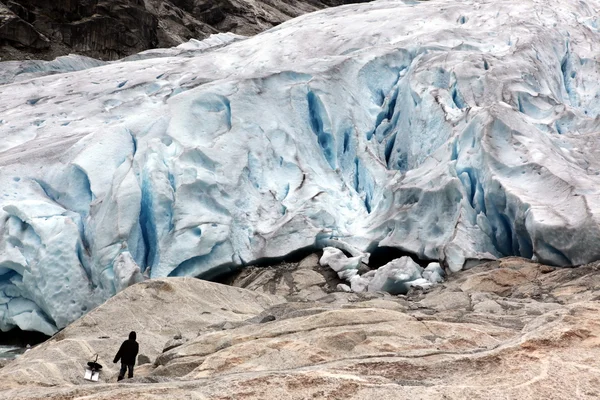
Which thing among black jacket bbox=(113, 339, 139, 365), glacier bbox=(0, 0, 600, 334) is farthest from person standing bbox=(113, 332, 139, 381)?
glacier bbox=(0, 0, 600, 334)

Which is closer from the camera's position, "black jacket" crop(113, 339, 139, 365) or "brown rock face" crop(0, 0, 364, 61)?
"black jacket" crop(113, 339, 139, 365)

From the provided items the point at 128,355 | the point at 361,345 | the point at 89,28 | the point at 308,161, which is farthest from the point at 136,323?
the point at 89,28

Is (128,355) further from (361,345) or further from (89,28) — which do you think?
(89,28)

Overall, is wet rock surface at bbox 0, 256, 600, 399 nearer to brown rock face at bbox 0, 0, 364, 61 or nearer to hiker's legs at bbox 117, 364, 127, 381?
hiker's legs at bbox 117, 364, 127, 381

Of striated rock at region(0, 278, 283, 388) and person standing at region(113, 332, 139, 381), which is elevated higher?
person standing at region(113, 332, 139, 381)

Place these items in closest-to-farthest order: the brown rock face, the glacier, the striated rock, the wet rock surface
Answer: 1. the wet rock surface
2. the striated rock
3. the glacier
4. the brown rock face

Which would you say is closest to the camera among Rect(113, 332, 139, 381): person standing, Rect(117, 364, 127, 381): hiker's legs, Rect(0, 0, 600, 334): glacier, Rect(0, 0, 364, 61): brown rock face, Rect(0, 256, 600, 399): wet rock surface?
Rect(0, 256, 600, 399): wet rock surface

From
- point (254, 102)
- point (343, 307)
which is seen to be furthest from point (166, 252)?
point (343, 307)

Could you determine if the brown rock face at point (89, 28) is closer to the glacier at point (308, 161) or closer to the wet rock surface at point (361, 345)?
the glacier at point (308, 161)
